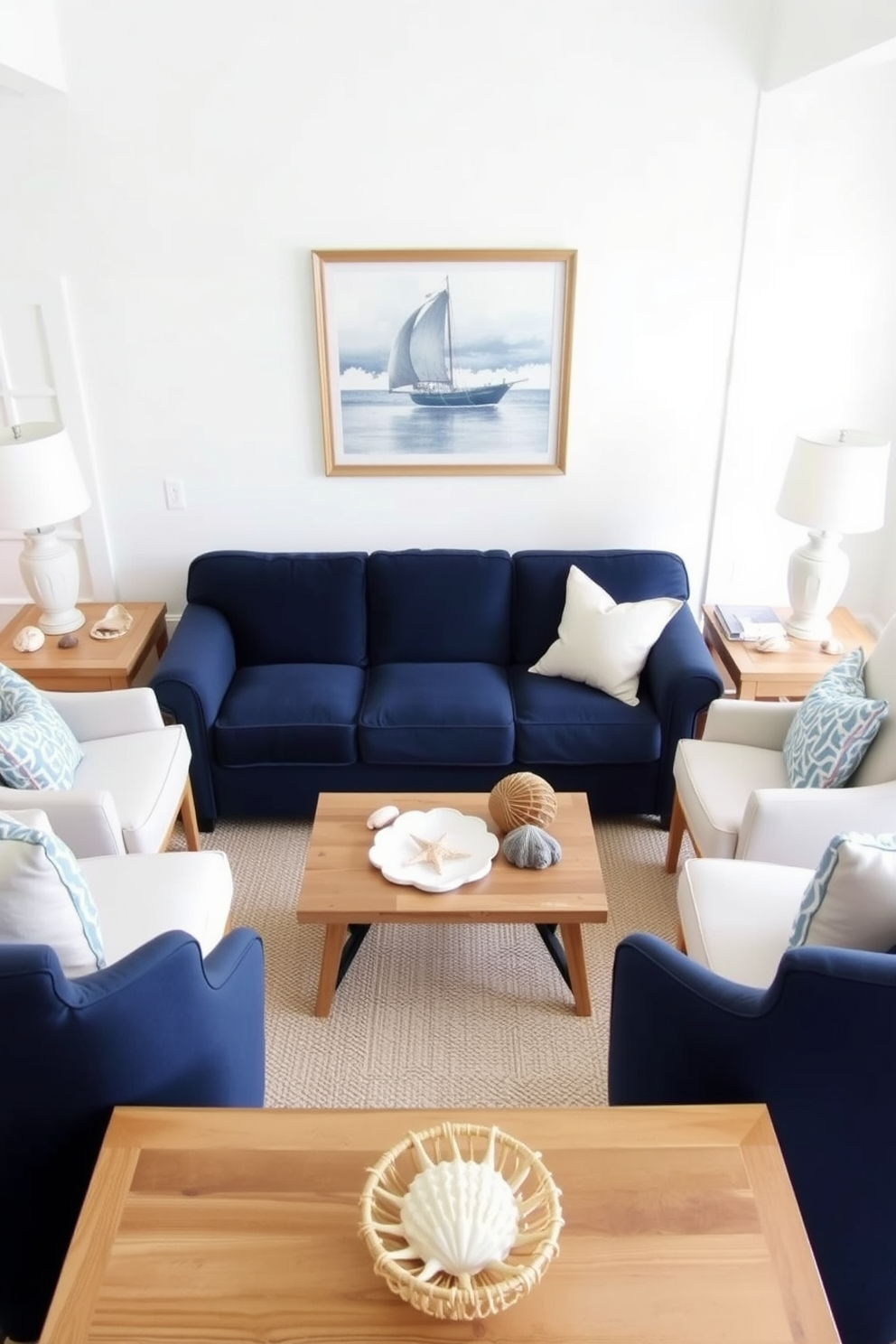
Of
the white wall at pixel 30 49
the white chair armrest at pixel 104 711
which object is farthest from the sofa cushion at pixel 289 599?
the white wall at pixel 30 49

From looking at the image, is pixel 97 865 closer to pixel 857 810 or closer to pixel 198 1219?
pixel 198 1219

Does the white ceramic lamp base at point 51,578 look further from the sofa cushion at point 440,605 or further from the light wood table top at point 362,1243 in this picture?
the light wood table top at point 362,1243

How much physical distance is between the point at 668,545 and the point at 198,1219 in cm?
290

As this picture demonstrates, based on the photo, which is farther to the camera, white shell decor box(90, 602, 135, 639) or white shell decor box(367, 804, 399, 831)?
white shell decor box(90, 602, 135, 639)

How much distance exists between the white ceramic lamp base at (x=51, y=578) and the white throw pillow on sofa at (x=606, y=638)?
1.67 metres

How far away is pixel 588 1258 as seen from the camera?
4.33 ft

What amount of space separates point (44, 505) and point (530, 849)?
73.3 inches

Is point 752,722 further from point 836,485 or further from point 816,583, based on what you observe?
point 836,485

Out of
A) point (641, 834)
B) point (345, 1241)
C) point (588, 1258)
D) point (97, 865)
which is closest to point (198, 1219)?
point (345, 1241)

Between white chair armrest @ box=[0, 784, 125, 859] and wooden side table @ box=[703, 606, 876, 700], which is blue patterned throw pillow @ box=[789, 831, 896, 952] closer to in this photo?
wooden side table @ box=[703, 606, 876, 700]

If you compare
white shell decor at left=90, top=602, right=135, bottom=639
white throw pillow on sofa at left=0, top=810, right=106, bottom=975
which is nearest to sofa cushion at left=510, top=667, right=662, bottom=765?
white shell decor at left=90, top=602, right=135, bottom=639

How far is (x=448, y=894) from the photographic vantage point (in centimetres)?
235

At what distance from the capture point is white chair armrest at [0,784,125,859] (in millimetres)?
2354

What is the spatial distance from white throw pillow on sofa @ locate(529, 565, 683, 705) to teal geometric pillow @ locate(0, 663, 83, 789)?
158 cm
